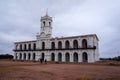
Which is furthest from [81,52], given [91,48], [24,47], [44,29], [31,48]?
[24,47]

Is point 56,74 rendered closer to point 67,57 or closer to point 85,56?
point 85,56

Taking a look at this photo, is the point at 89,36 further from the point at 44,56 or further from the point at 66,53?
the point at 44,56

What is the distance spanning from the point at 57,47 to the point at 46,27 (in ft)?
32.6

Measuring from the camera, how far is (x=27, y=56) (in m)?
58.8

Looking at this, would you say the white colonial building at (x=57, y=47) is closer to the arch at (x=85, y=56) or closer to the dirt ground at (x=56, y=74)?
the arch at (x=85, y=56)

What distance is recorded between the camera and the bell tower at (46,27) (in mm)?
52950

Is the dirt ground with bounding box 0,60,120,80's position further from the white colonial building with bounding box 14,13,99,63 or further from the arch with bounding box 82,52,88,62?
the arch with bounding box 82,52,88,62

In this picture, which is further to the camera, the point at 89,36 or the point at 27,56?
the point at 27,56

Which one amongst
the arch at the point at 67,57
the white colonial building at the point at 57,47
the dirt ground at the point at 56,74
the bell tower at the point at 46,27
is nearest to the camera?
the dirt ground at the point at 56,74

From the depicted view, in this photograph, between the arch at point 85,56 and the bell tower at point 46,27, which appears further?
the bell tower at point 46,27

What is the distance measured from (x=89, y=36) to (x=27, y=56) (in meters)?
29.5

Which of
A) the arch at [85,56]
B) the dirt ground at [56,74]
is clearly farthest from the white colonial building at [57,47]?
the dirt ground at [56,74]

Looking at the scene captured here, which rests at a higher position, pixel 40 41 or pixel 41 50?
pixel 40 41

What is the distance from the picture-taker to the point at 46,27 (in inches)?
2130
